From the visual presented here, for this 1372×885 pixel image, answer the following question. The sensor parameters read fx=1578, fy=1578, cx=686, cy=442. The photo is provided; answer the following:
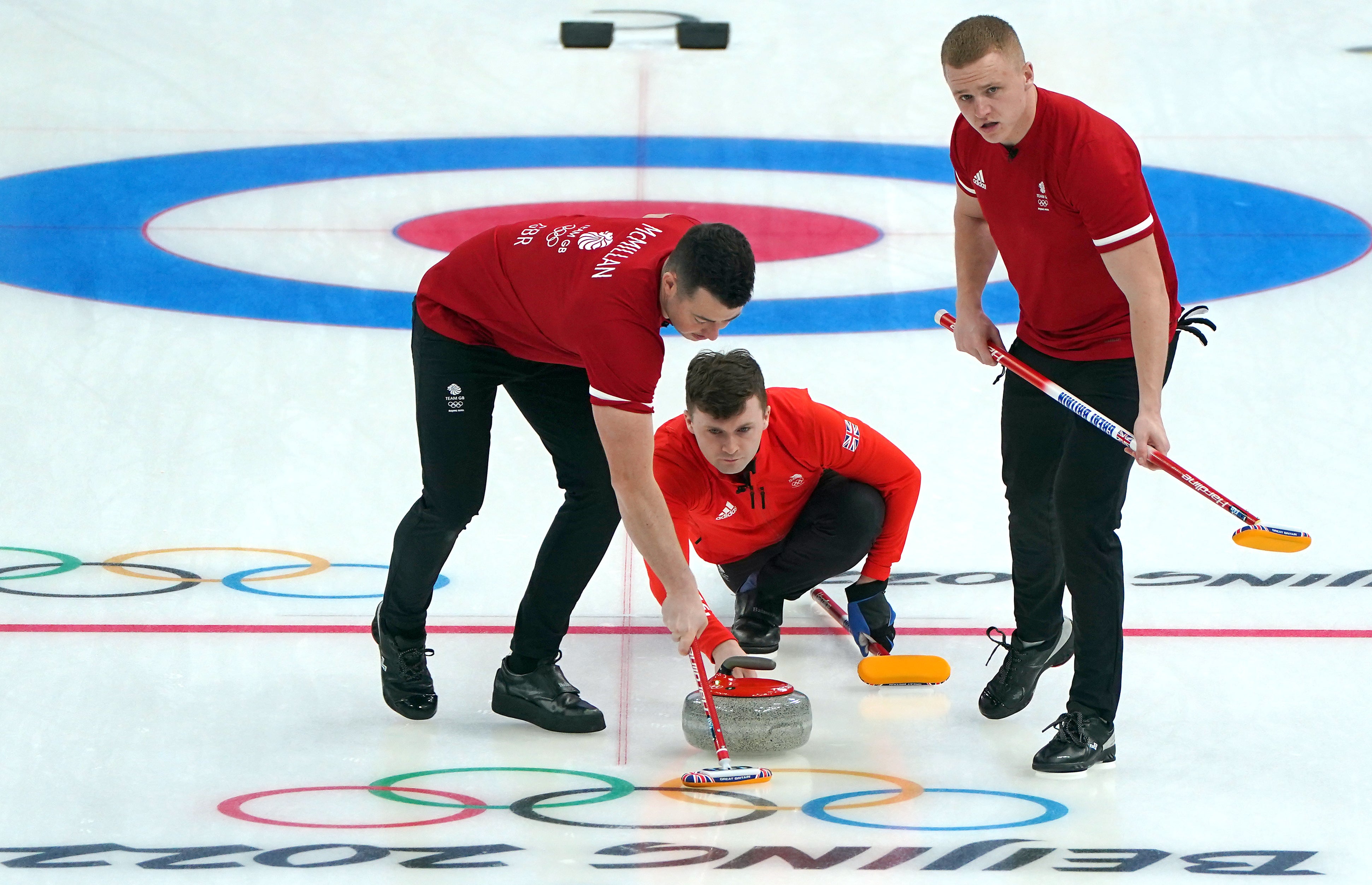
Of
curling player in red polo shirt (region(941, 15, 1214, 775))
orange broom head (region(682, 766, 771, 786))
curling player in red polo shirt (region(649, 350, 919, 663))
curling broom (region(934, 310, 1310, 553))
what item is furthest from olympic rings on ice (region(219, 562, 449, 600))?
curling broom (region(934, 310, 1310, 553))

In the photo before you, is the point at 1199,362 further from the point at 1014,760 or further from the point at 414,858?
the point at 414,858

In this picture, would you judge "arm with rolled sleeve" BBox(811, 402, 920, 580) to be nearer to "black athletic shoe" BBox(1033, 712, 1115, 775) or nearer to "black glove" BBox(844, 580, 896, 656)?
"black glove" BBox(844, 580, 896, 656)

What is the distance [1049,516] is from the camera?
339 centimetres

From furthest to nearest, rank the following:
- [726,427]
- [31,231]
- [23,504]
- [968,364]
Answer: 1. [31,231]
2. [968,364]
3. [23,504]
4. [726,427]

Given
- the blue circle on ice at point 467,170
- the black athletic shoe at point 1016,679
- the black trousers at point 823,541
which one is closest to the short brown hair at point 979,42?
the black trousers at point 823,541

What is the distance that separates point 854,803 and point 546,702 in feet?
2.40

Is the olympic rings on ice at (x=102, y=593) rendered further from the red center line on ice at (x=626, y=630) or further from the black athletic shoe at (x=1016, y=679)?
the black athletic shoe at (x=1016, y=679)

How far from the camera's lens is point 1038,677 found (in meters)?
3.38

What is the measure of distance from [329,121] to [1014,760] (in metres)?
5.86

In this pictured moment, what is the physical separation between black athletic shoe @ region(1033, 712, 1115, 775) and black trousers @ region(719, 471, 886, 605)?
754mm

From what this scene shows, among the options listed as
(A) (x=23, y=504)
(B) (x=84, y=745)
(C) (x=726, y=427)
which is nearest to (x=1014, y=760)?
(C) (x=726, y=427)

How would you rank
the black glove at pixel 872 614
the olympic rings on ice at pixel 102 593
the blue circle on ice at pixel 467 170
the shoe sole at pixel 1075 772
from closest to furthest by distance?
the shoe sole at pixel 1075 772 → the black glove at pixel 872 614 → the olympic rings on ice at pixel 102 593 → the blue circle on ice at pixel 467 170

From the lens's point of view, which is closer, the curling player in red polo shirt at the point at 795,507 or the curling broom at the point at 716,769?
the curling broom at the point at 716,769

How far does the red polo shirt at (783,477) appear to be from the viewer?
3.59m
